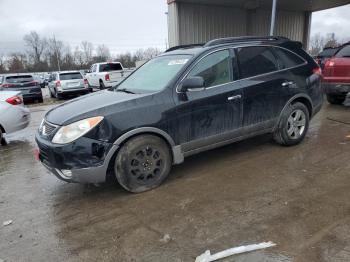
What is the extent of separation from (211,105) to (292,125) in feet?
5.89

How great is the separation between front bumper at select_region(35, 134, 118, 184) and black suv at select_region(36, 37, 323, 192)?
0.04 ft

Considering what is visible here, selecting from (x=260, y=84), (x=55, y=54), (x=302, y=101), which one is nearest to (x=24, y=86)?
(x=260, y=84)

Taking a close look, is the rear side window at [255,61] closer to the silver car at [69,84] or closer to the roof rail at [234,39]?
the roof rail at [234,39]

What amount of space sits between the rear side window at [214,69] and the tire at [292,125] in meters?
1.31

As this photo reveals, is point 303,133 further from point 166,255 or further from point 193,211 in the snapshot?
point 166,255

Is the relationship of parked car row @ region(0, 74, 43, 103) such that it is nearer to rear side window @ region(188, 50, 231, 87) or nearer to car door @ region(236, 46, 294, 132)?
rear side window @ region(188, 50, 231, 87)

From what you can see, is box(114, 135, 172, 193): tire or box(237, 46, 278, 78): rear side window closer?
box(114, 135, 172, 193): tire

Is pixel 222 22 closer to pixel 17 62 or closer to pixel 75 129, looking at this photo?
pixel 75 129

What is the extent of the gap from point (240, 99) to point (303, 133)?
1630mm

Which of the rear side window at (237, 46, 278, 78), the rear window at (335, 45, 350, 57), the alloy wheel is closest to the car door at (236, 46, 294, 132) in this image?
the rear side window at (237, 46, 278, 78)

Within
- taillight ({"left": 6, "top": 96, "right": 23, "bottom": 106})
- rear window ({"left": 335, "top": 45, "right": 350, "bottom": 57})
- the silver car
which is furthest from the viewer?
the silver car

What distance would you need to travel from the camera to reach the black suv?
3.63 metres

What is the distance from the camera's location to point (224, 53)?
456 cm

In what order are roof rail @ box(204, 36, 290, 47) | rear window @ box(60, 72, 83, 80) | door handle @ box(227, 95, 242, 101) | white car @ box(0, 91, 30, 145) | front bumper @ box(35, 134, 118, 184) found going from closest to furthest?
front bumper @ box(35, 134, 118, 184) < door handle @ box(227, 95, 242, 101) < roof rail @ box(204, 36, 290, 47) < white car @ box(0, 91, 30, 145) < rear window @ box(60, 72, 83, 80)
